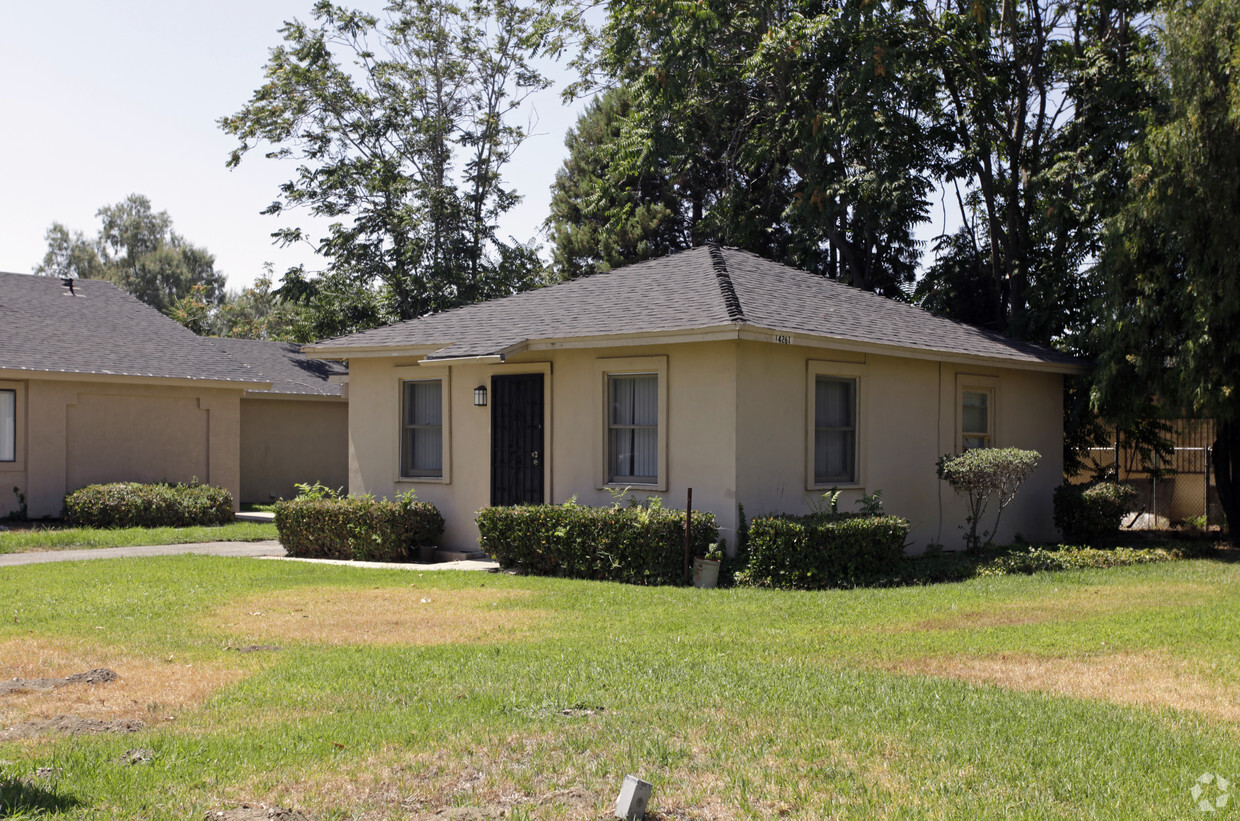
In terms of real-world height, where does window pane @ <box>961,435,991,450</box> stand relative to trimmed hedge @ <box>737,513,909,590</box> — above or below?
above

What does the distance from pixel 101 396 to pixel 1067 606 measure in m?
19.0

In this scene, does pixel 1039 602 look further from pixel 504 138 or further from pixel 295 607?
pixel 504 138

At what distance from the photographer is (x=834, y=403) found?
1479cm

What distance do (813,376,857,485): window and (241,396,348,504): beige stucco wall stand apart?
17.2 meters

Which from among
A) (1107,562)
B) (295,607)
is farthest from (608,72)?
(295,607)

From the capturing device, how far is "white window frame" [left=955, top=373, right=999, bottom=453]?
16500mm

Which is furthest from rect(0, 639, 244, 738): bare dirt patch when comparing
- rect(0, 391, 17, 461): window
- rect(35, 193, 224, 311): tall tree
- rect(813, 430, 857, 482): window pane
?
rect(35, 193, 224, 311): tall tree

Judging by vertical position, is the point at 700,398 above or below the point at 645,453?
above

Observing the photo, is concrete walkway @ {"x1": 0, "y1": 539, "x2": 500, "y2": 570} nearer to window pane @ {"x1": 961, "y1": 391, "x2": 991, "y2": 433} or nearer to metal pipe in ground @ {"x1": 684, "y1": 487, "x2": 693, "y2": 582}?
metal pipe in ground @ {"x1": 684, "y1": 487, "x2": 693, "y2": 582}

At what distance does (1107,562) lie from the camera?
1464cm

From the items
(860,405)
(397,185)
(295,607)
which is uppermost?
(397,185)

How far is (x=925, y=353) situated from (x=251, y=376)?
16056mm

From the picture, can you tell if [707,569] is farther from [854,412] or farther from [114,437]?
[114,437]

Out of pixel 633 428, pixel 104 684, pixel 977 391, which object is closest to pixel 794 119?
pixel 977 391
